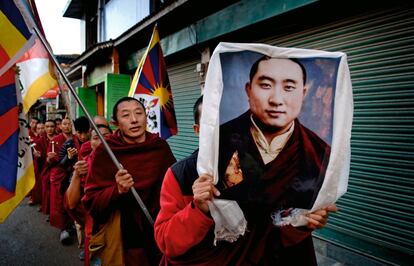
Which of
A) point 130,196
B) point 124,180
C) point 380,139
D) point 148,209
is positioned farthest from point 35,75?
point 380,139

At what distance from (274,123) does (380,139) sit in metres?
2.46

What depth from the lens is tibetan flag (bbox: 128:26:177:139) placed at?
337 cm

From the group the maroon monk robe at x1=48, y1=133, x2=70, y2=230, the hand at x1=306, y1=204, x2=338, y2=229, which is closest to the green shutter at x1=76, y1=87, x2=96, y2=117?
the maroon monk robe at x1=48, y1=133, x2=70, y2=230

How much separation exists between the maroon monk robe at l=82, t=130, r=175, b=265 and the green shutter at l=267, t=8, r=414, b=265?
220cm

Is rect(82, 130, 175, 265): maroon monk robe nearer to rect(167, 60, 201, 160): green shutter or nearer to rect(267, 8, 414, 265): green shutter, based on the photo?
rect(267, 8, 414, 265): green shutter

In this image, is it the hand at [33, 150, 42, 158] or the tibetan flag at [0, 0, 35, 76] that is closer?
the tibetan flag at [0, 0, 35, 76]

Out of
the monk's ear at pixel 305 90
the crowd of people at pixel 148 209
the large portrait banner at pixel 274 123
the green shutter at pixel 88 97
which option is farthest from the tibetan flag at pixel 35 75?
the green shutter at pixel 88 97

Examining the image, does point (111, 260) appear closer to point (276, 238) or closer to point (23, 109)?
point (23, 109)

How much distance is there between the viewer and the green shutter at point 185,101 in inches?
253

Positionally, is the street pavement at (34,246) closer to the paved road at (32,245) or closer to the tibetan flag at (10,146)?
the paved road at (32,245)

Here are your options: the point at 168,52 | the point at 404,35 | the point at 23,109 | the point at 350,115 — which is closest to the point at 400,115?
the point at 404,35

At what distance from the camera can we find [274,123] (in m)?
1.22

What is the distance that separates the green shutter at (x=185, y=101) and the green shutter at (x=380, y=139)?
3294 millimetres

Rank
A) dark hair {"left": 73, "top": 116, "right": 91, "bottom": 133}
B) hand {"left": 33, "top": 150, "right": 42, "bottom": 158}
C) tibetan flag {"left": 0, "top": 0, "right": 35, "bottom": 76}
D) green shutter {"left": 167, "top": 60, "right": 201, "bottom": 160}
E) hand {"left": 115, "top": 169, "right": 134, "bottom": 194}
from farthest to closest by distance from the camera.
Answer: hand {"left": 33, "top": 150, "right": 42, "bottom": 158}
green shutter {"left": 167, "top": 60, "right": 201, "bottom": 160}
dark hair {"left": 73, "top": 116, "right": 91, "bottom": 133}
hand {"left": 115, "top": 169, "right": 134, "bottom": 194}
tibetan flag {"left": 0, "top": 0, "right": 35, "bottom": 76}
